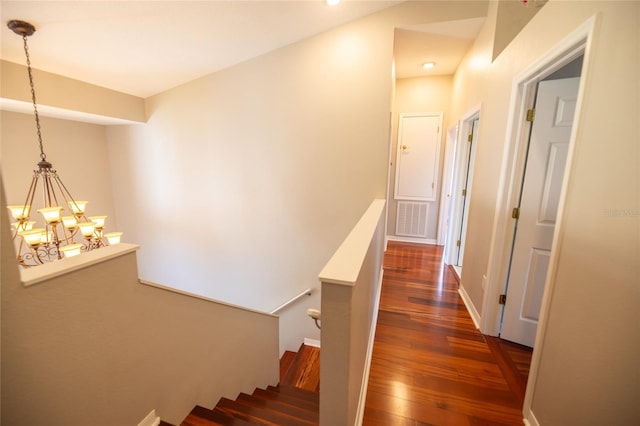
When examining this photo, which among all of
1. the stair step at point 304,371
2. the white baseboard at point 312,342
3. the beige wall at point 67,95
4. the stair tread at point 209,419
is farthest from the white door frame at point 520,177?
the beige wall at point 67,95

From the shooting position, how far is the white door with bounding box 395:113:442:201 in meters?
4.00

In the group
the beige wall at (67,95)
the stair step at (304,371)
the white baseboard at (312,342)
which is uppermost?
the beige wall at (67,95)

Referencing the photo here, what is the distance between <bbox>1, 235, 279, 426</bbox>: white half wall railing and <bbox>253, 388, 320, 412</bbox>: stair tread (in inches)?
16.4

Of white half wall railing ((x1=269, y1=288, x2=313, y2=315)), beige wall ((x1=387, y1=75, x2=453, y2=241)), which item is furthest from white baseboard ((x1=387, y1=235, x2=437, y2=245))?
white half wall railing ((x1=269, y1=288, x2=313, y2=315))

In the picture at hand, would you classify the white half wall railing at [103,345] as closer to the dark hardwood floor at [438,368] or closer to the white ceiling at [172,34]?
the dark hardwood floor at [438,368]

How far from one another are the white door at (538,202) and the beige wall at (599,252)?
0.49 meters

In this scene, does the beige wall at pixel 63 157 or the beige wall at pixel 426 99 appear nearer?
the beige wall at pixel 63 157

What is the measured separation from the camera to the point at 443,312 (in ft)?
7.72

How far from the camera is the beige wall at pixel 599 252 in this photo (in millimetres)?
872

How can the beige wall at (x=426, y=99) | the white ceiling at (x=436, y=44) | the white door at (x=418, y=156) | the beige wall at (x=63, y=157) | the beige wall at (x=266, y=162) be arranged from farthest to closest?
the white door at (x=418, y=156) < the beige wall at (x=426, y=99) < the beige wall at (x=63, y=157) < the beige wall at (x=266, y=162) < the white ceiling at (x=436, y=44)

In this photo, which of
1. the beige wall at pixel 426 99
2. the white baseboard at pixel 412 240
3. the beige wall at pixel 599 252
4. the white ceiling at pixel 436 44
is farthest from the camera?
the white baseboard at pixel 412 240

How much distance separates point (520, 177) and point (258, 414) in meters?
2.56

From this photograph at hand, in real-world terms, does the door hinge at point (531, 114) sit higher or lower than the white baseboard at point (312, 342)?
higher

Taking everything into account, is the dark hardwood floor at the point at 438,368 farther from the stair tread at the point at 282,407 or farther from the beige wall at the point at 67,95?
the beige wall at the point at 67,95
